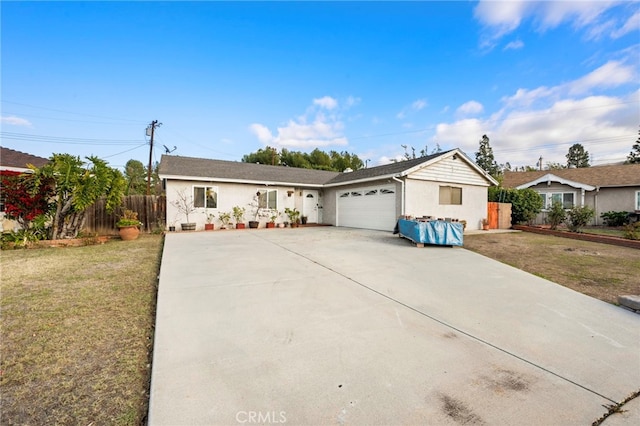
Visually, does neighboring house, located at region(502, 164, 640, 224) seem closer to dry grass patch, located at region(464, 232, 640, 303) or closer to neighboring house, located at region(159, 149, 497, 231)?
neighboring house, located at region(159, 149, 497, 231)

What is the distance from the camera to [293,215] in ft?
50.8

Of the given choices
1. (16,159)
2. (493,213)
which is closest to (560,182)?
(493,213)

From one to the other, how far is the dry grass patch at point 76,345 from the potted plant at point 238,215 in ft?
27.7

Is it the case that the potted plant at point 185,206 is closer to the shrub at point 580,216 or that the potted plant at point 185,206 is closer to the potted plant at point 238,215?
the potted plant at point 238,215

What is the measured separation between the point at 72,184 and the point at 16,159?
26.8 feet

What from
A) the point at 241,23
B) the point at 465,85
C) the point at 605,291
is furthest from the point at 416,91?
the point at 605,291

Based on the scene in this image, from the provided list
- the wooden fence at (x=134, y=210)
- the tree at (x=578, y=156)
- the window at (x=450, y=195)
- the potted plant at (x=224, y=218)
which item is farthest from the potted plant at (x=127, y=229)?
the tree at (x=578, y=156)

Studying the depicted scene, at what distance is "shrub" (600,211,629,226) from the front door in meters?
17.1

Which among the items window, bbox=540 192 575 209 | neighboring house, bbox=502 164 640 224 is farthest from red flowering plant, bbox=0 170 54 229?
window, bbox=540 192 575 209

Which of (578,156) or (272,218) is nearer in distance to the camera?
(272,218)

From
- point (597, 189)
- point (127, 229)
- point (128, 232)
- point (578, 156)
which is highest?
point (578, 156)

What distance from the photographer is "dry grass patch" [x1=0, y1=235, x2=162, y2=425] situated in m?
1.83

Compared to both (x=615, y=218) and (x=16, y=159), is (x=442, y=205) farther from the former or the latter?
(x=16, y=159)

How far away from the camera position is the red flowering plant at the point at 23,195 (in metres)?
8.58
